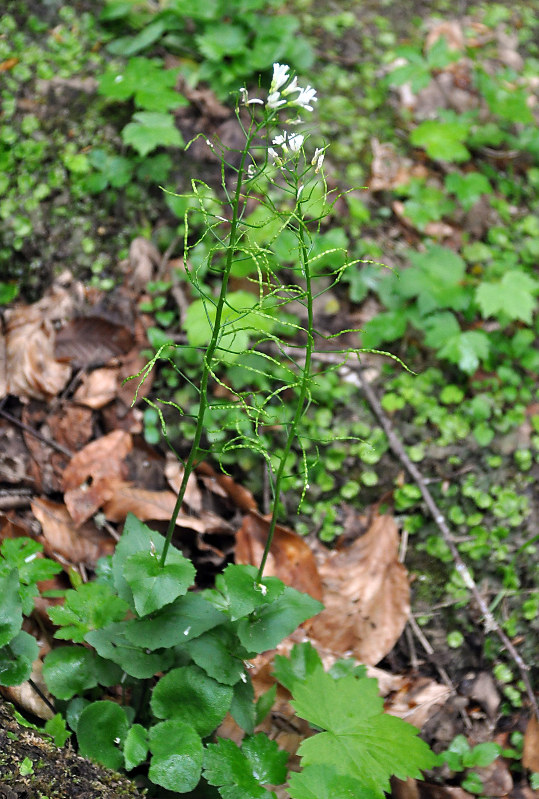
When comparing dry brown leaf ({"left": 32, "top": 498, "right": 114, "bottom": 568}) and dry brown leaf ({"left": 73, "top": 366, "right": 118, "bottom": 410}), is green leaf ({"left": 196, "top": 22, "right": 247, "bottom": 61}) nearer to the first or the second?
dry brown leaf ({"left": 73, "top": 366, "right": 118, "bottom": 410})

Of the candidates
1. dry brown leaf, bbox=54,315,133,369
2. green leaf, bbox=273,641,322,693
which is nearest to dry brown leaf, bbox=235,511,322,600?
green leaf, bbox=273,641,322,693

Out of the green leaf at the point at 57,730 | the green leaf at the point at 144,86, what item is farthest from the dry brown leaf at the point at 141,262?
the green leaf at the point at 57,730

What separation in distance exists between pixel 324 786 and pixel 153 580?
2.21ft

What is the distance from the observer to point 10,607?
171 cm

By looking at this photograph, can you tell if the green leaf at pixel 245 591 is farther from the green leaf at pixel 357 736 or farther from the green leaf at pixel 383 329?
the green leaf at pixel 383 329

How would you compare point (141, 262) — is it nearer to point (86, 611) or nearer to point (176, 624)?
point (86, 611)

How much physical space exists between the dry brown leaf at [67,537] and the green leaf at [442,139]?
105 inches

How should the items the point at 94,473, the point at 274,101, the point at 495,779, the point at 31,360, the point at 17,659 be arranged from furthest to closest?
the point at 31,360
the point at 94,473
the point at 495,779
the point at 17,659
the point at 274,101

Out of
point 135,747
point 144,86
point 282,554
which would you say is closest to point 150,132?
point 144,86

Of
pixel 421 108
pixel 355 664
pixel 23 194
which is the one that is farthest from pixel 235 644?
pixel 421 108

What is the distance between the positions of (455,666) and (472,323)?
169 centimetres

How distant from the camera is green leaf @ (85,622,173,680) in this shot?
1.81 metres

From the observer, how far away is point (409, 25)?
4.40 meters

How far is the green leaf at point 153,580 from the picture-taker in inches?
65.7
